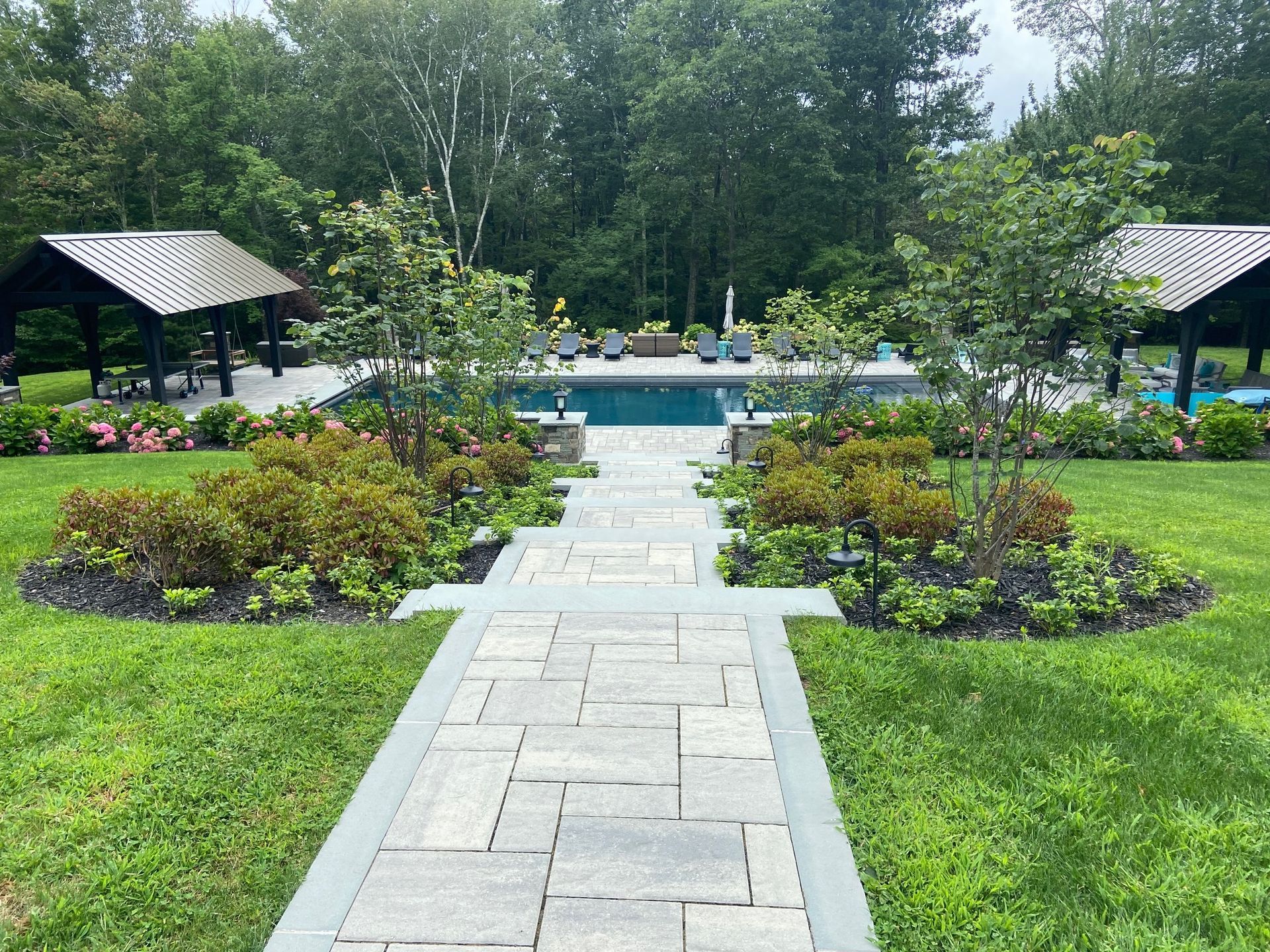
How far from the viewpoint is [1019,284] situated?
4.45 metres

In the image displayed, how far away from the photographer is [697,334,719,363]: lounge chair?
20.8m

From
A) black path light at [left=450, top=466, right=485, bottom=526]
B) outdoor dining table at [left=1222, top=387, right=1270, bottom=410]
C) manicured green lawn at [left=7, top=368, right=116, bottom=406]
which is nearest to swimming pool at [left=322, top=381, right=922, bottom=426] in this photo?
outdoor dining table at [left=1222, top=387, right=1270, bottom=410]

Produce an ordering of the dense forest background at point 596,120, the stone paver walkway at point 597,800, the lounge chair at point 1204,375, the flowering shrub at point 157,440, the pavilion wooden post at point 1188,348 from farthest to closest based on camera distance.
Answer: the dense forest background at point 596,120 → the lounge chair at point 1204,375 → the pavilion wooden post at point 1188,348 → the flowering shrub at point 157,440 → the stone paver walkway at point 597,800

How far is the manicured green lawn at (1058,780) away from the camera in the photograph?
2.45 meters

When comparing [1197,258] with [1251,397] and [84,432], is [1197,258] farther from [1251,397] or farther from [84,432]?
[84,432]

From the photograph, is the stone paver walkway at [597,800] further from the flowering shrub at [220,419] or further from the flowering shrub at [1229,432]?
the flowering shrub at [1229,432]

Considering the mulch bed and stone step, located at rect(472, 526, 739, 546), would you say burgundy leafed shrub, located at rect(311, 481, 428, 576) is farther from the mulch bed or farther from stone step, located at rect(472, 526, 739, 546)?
stone step, located at rect(472, 526, 739, 546)

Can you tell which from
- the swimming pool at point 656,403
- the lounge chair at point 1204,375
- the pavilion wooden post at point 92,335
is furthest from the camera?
the lounge chair at point 1204,375

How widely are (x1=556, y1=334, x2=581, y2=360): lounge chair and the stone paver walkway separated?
16.4m

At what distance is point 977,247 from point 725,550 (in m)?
2.50

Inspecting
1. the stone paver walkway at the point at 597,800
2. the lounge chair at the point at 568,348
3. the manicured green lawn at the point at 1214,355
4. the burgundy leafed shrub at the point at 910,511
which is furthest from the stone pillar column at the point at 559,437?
the manicured green lawn at the point at 1214,355

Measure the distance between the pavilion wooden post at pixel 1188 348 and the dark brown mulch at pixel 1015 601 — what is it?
8919mm

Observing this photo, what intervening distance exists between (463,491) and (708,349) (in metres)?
15.0

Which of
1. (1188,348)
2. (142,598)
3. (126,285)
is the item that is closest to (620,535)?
(142,598)
